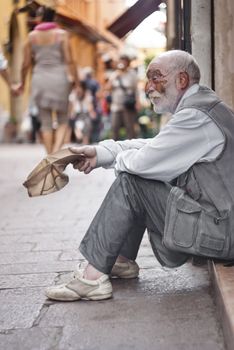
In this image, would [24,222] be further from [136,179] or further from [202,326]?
Result: [202,326]

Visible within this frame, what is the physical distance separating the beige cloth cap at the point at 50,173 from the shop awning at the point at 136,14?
5.94 feet

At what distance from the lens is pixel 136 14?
5.48 metres

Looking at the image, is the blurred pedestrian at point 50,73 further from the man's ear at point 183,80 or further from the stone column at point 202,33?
the man's ear at point 183,80

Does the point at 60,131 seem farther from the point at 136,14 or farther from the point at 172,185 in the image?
the point at 172,185

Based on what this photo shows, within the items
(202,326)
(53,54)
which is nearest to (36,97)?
(53,54)

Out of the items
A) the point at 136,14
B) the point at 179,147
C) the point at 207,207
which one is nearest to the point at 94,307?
the point at 207,207

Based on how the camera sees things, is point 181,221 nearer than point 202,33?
Yes

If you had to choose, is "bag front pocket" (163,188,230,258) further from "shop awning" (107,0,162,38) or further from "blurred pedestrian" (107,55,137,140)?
"blurred pedestrian" (107,55,137,140)

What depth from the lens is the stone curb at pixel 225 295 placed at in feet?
9.90

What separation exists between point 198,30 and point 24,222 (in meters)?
2.67

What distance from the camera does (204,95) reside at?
3766 millimetres

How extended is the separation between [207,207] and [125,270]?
784 millimetres

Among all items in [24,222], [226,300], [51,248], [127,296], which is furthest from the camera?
[24,222]

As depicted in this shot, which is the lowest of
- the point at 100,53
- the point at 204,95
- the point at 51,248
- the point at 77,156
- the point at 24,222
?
the point at 100,53
